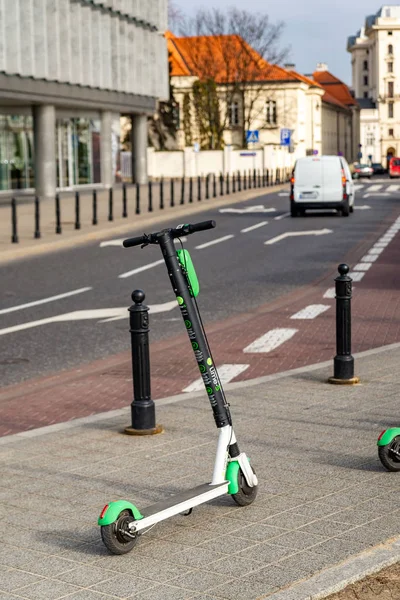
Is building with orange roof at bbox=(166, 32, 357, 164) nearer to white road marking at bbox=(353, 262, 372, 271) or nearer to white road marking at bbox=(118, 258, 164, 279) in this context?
white road marking at bbox=(118, 258, 164, 279)

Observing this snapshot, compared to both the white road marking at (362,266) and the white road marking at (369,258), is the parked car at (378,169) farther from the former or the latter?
the white road marking at (362,266)

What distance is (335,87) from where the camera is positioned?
178750 millimetres

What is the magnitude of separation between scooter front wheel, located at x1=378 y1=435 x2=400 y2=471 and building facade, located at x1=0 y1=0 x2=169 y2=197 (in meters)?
A: 38.2

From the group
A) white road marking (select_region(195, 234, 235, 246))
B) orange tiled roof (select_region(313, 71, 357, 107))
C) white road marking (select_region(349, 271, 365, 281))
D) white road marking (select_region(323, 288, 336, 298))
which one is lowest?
white road marking (select_region(323, 288, 336, 298))

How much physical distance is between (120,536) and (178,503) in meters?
0.40

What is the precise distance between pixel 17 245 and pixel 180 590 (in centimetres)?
2089

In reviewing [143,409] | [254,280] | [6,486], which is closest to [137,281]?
[254,280]

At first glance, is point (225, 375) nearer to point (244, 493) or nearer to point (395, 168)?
point (244, 493)

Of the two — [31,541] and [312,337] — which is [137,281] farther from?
[31,541]

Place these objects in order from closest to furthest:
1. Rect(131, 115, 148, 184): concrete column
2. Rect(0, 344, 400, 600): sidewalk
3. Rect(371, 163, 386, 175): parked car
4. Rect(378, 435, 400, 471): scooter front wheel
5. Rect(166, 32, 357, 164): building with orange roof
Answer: Rect(0, 344, 400, 600): sidewalk < Rect(378, 435, 400, 471): scooter front wheel < Rect(131, 115, 148, 184): concrete column < Rect(166, 32, 357, 164): building with orange roof < Rect(371, 163, 386, 175): parked car

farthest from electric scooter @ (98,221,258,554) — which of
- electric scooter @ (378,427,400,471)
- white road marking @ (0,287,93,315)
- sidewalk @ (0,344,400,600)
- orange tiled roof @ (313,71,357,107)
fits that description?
orange tiled roof @ (313,71,357,107)

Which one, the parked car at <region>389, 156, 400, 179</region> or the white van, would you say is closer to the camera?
the white van

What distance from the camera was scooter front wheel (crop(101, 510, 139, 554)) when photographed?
196 inches

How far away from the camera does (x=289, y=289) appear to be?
1688cm
